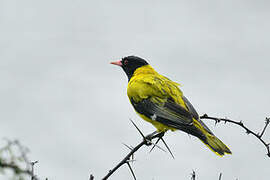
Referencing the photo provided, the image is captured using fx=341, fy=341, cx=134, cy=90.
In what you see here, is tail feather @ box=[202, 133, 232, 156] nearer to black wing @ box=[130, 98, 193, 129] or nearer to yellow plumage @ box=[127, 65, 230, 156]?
yellow plumage @ box=[127, 65, 230, 156]

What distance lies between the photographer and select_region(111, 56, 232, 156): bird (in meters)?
4.80

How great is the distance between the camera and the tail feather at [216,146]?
4633 mm

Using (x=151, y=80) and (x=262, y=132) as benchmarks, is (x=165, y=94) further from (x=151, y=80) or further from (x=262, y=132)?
(x=262, y=132)

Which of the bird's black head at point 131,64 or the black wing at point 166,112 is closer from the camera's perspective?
the black wing at point 166,112

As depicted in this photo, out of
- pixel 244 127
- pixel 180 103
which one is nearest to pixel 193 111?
pixel 180 103

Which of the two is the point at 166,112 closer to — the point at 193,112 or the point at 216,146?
the point at 193,112

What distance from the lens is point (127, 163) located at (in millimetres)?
2611

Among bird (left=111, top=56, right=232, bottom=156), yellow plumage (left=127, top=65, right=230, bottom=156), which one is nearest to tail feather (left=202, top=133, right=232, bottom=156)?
bird (left=111, top=56, right=232, bottom=156)

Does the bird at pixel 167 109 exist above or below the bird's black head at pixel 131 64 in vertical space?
below

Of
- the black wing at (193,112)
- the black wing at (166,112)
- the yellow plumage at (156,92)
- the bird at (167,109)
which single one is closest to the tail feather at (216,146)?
the bird at (167,109)

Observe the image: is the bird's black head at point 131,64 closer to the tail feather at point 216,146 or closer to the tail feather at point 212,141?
the tail feather at point 212,141

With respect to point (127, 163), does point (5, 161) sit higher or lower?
higher

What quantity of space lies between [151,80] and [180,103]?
743 millimetres

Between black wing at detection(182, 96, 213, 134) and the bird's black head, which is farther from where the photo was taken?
the bird's black head
